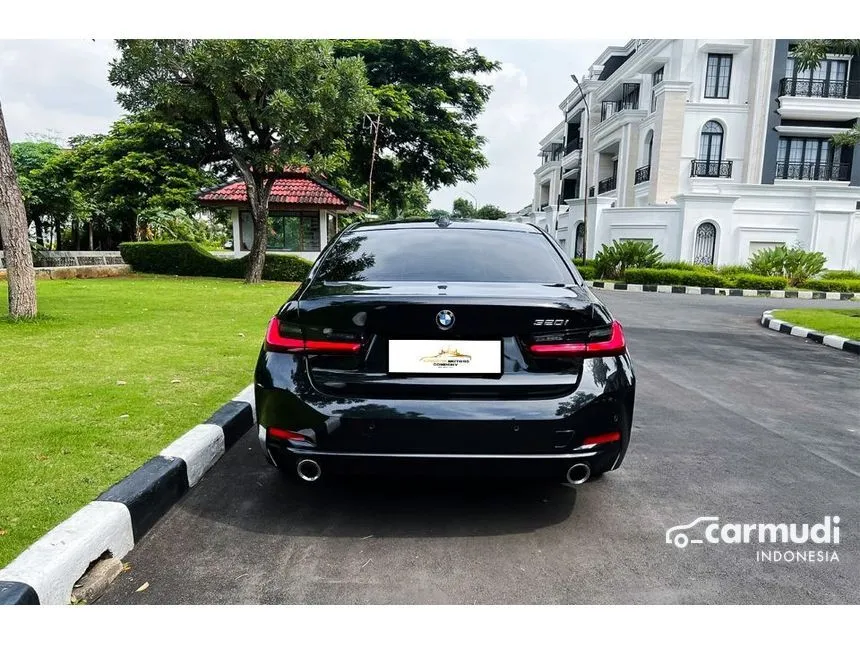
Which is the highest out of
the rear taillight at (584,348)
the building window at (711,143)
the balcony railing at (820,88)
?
the balcony railing at (820,88)

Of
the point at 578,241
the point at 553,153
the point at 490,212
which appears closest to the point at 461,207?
the point at 490,212

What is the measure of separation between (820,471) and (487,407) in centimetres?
234

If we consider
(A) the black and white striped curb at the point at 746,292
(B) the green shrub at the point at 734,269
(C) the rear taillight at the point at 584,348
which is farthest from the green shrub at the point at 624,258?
(C) the rear taillight at the point at 584,348

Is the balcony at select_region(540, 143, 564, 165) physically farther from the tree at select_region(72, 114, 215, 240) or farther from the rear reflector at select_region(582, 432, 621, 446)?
the rear reflector at select_region(582, 432, 621, 446)

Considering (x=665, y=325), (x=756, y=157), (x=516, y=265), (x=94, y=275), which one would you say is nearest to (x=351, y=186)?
(x=94, y=275)

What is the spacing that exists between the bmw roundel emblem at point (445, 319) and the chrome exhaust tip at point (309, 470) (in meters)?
0.79

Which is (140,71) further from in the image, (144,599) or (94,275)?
(144,599)

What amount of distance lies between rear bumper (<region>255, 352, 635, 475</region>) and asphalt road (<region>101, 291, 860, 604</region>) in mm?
364

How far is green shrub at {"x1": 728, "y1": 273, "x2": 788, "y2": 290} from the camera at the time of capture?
19547 millimetres

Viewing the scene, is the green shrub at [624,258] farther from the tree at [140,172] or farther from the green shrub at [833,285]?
the tree at [140,172]

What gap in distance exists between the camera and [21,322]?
24.0 ft

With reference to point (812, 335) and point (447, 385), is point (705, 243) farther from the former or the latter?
point (447, 385)

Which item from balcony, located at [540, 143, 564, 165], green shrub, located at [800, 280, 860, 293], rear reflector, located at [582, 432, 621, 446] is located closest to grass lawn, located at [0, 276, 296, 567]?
rear reflector, located at [582, 432, 621, 446]

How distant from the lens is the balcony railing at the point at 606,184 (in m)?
32.8
